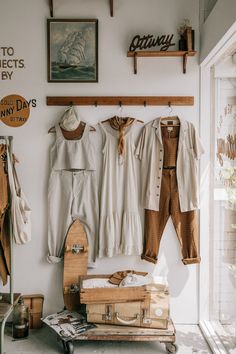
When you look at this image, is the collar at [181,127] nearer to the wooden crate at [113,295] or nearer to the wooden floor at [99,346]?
the wooden crate at [113,295]

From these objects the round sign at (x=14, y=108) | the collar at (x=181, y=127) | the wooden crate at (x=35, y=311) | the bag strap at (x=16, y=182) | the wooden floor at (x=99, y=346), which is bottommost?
the wooden floor at (x=99, y=346)

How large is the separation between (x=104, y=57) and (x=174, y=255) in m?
1.94

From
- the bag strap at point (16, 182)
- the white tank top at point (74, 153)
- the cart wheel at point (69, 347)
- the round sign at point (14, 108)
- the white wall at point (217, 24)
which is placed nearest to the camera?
the white wall at point (217, 24)

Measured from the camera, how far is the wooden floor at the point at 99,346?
3.60 metres

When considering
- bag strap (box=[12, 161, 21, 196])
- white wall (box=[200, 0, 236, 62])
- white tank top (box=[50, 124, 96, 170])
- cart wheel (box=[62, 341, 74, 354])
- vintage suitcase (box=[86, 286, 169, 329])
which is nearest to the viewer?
white wall (box=[200, 0, 236, 62])

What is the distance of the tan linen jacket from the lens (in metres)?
4.03

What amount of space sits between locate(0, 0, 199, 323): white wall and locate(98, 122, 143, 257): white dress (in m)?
A: 0.18

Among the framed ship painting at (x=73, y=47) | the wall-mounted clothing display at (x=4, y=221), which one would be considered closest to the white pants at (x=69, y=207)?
the wall-mounted clothing display at (x=4, y=221)

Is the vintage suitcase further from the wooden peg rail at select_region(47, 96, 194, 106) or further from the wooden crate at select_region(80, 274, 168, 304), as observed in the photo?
the wooden peg rail at select_region(47, 96, 194, 106)

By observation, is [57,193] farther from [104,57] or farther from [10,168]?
[104,57]

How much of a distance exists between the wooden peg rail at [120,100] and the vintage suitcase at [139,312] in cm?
168

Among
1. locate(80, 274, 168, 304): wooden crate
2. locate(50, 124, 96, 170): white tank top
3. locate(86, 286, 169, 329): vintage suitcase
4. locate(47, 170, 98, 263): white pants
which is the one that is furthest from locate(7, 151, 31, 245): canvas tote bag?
locate(86, 286, 169, 329): vintage suitcase

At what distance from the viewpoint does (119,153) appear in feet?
13.3

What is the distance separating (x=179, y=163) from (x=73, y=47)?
4.70ft
